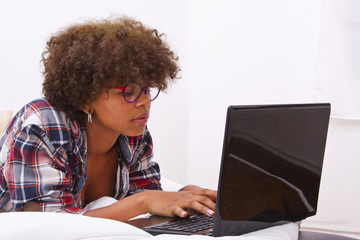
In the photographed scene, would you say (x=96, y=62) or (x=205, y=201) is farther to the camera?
(x=96, y=62)

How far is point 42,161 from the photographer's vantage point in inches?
44.7

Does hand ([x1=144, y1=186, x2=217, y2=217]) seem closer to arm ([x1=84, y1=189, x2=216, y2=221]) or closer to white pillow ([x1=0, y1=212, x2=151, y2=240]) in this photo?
arm ([x1=84, y1=189, x2=216, y2=221])

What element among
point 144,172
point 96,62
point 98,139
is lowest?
point 144,172

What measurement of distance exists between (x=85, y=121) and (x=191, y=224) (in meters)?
0.55

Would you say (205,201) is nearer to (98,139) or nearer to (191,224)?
(191,224)

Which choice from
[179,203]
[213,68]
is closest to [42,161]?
[179,203]

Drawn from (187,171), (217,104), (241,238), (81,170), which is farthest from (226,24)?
(241,238)

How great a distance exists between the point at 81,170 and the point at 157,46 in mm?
424

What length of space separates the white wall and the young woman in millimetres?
1050

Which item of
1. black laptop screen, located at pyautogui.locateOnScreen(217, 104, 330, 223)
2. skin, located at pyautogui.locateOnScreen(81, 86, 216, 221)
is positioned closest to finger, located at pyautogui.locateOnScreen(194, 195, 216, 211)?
skin, located at pyautogui.locateOnScreen(81, 86, 216, 221)

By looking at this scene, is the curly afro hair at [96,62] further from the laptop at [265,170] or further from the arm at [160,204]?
the laptop at [265,170]

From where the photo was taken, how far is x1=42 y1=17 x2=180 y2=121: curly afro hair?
124 centimetres

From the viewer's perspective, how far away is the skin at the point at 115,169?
41.1 inches

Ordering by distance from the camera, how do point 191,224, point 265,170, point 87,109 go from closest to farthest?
1. point 265,170
2. point 191,224
3. point 87,109
